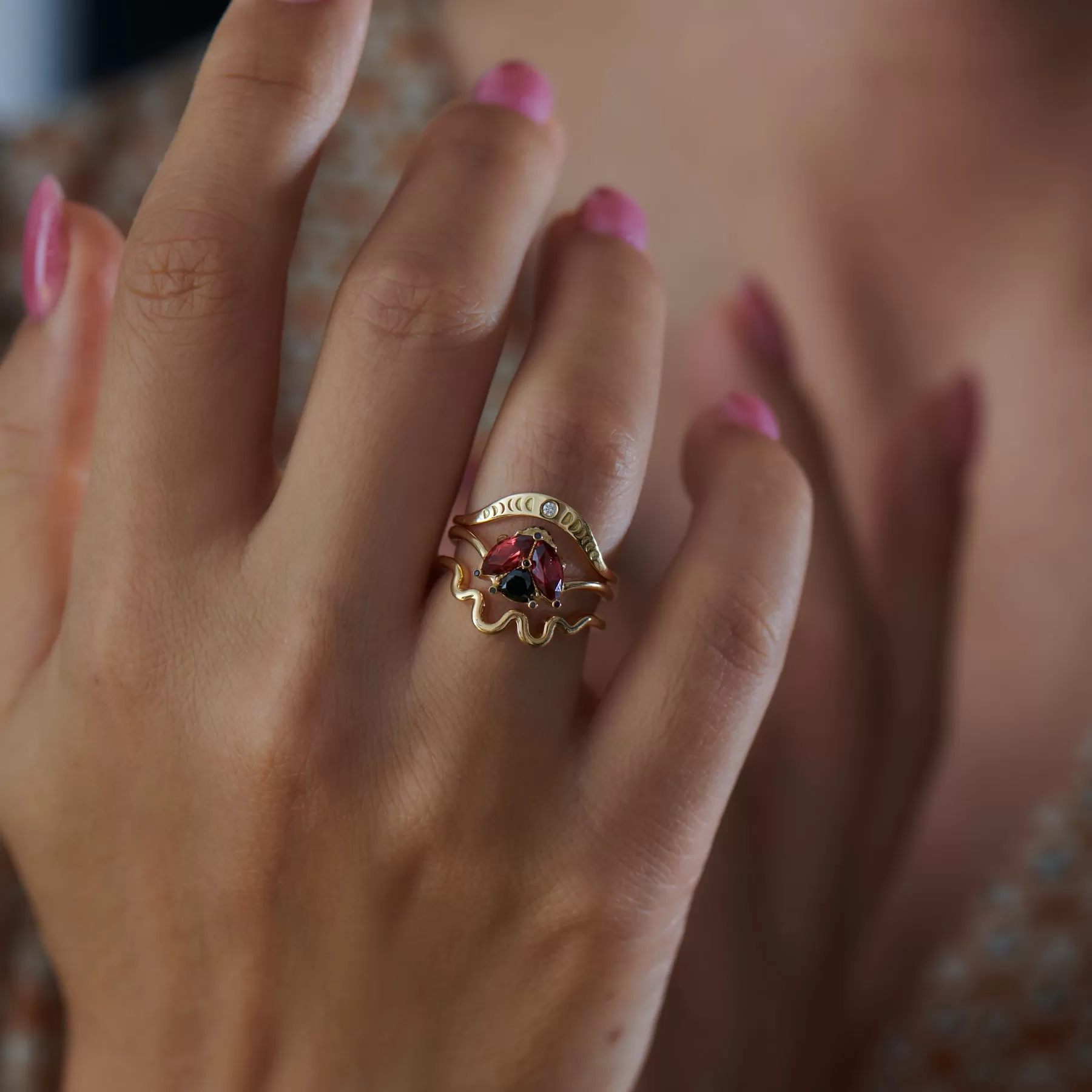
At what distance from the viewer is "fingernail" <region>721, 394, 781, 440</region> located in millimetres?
712

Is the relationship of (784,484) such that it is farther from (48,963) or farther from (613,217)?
(48,963)

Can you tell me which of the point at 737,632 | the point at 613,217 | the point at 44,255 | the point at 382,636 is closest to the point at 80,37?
the point at 44,255

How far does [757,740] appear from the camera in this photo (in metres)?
1.00

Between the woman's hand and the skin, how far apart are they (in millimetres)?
597

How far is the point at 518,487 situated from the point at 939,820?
0.87m

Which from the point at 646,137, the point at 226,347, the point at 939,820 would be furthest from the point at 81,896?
the point at 646,137

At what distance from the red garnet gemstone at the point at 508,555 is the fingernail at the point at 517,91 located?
296mm

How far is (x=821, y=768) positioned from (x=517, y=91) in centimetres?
71

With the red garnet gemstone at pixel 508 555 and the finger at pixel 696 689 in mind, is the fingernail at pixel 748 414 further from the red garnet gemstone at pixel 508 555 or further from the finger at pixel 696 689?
the red garnet gemstone at pixel 508 555

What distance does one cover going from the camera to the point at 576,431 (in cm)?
58

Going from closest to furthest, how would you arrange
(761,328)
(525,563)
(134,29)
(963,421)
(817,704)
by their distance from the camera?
(525,563) → (817,704) → (761,328) → (963,421) → (134,29)

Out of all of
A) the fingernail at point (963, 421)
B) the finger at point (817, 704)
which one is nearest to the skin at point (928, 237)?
the fingernail at point (963, 421)

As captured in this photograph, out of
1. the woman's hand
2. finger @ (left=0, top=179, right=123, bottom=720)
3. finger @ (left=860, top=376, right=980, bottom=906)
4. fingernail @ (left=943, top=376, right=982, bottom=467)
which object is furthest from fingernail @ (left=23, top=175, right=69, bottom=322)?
fingernail @ (left=943, top=376, right=982, bottom=467)

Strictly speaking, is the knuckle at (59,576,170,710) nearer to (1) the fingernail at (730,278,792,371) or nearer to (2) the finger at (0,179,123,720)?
(2) the finger at (0,179,123,720)
